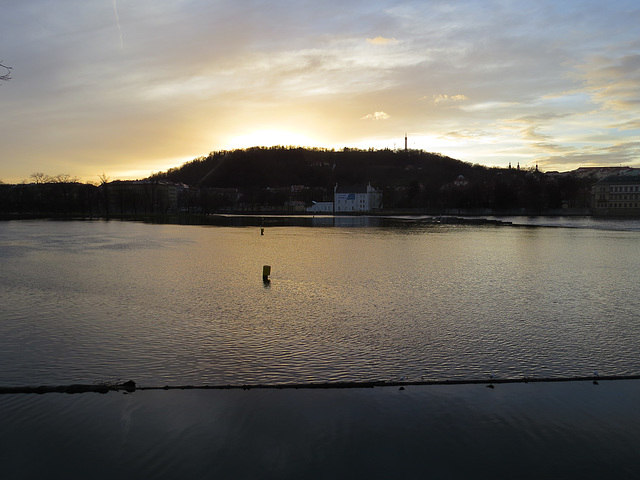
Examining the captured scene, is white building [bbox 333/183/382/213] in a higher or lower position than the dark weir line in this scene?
higher

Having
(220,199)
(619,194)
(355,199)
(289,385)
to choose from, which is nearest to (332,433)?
(289,385)

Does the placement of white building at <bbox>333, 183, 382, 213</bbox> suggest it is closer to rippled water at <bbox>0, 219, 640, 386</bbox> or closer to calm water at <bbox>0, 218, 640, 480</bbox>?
rippled water at <bbox>0, 219, 640, 386</bbox>

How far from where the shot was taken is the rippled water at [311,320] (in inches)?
396

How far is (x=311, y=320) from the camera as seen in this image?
14.2 m

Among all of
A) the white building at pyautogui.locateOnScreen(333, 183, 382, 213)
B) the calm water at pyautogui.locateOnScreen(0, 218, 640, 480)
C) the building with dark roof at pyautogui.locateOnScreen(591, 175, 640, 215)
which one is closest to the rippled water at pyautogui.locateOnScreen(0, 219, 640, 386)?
the calm water at pyautogui.locateOnScreen(0, 218, 640, 480)

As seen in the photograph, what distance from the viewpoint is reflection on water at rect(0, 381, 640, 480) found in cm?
641

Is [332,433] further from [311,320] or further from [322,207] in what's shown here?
[322,207]

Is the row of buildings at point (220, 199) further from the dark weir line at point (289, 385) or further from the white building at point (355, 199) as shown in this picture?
the dark weir line at point (289, 385)

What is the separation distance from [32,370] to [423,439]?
773 cm

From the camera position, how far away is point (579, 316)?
581 inches

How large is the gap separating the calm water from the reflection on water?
0.03 meters

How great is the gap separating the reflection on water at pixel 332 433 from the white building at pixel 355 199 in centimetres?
15943

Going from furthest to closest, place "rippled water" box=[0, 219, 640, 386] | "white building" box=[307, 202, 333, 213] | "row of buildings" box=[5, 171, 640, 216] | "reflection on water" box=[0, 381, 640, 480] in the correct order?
"white building" box=[307, 202, 333, 213]
"row of buildings" box=[5, 171, 640, 216]
"rippled water" box=[0, 219, 640, 386]
"reflection on water" box=[0, 381, 640, 480]

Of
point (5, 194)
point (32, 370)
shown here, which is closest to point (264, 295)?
point (32, 370)
